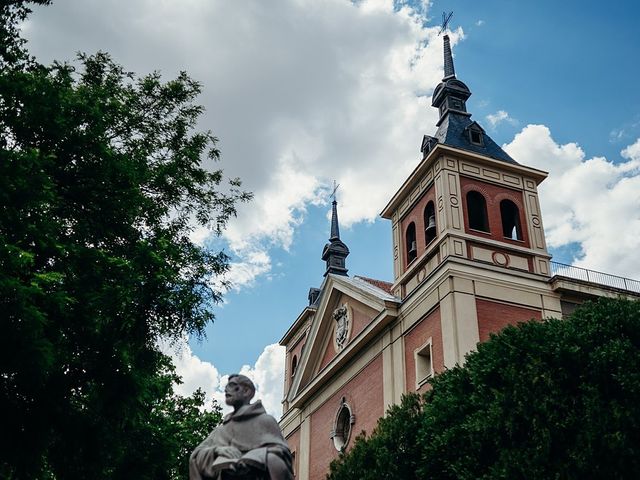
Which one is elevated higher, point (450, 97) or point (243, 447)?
point (450, 97)

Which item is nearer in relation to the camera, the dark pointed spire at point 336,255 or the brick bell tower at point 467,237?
the brick bell tower at point 467,237

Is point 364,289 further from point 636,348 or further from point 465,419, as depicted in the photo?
point 636,348

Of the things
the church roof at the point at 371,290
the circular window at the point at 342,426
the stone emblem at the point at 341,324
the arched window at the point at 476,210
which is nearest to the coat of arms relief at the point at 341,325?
the stone emblem at the point at 341,324

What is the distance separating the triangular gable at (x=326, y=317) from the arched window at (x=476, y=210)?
434 cm

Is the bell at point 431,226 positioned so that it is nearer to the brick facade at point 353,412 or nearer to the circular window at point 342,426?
the brick facade at point 353,412

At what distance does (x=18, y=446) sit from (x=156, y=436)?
693cm

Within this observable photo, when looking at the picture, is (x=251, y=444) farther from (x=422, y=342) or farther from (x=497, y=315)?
(x=422, y=342)

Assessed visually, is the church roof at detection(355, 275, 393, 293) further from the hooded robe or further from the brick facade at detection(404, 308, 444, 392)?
the hooded robe

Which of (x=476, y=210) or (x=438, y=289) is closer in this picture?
(x=438, y=289)

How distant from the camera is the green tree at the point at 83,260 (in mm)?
10094

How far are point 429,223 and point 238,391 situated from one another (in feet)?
57.8

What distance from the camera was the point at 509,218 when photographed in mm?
23391

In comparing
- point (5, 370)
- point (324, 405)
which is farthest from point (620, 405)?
point (324, 405)

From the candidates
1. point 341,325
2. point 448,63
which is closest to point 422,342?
point 341,325
